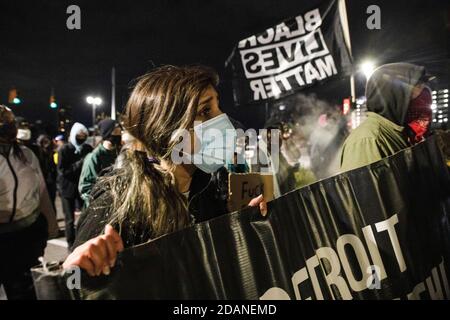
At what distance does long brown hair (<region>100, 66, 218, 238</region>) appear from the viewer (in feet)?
5.57

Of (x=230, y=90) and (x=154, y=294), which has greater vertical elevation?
(x=230, y=90)

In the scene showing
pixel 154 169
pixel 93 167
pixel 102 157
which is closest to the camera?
pixel 154 169

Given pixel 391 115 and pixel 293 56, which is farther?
pixel 293 56

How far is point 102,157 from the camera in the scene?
4.89 meters

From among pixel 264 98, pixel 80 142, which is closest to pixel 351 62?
pixel 264 98

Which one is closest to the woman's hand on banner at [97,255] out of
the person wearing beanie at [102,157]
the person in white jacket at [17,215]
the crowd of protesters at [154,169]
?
the crowd of protesters at [154,169]

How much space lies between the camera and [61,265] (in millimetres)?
1207

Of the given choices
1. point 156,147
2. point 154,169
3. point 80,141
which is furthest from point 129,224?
point 80,141

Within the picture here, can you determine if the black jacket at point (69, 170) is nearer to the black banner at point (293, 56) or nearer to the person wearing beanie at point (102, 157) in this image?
the person wearing beanie at point (102, 157)

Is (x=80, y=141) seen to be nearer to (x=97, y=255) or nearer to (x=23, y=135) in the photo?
(x=23, y=135)

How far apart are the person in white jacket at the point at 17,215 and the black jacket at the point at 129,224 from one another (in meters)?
A: 1.80

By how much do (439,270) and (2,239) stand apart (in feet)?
10.5

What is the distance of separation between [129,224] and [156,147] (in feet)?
1.56
